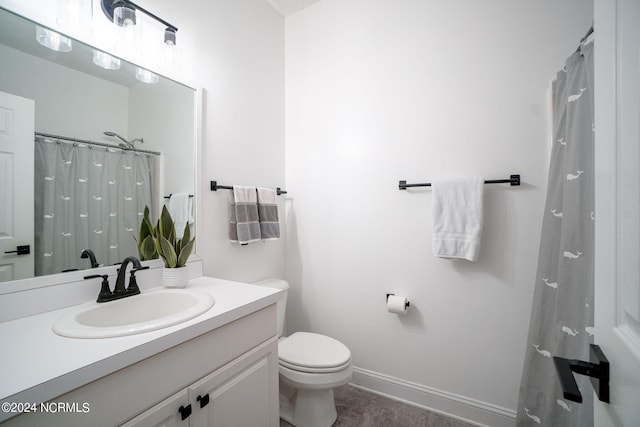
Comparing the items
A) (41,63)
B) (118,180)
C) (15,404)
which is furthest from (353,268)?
(41,63)

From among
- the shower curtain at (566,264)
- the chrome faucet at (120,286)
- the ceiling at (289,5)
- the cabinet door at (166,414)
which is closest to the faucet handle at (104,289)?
the chrome faucet at (120,286)

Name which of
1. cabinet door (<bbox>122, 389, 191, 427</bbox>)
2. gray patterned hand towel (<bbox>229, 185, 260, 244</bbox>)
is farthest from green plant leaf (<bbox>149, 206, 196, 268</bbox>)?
cabinet door (<bbox>122, 389, 191, 427</bbox>)

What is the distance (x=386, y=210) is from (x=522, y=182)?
2.42 feet

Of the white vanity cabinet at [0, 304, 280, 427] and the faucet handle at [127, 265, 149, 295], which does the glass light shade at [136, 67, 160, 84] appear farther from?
the white vanity cabinet at [0, 304, 280, 427]

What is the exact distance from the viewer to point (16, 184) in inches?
36.2

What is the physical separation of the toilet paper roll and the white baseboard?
491 mm

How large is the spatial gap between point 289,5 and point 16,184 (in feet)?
6.59

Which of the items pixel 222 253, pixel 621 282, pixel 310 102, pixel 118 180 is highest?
pixel 310 102

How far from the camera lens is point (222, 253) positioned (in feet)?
5.29

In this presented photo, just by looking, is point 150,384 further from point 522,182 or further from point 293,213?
point 522,182

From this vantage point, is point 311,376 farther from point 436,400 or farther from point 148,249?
point 148,249

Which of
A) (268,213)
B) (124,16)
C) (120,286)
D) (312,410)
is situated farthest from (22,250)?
(312,410)

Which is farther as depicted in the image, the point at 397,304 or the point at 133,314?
the point at 397,304

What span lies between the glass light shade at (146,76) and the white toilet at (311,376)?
156cm
